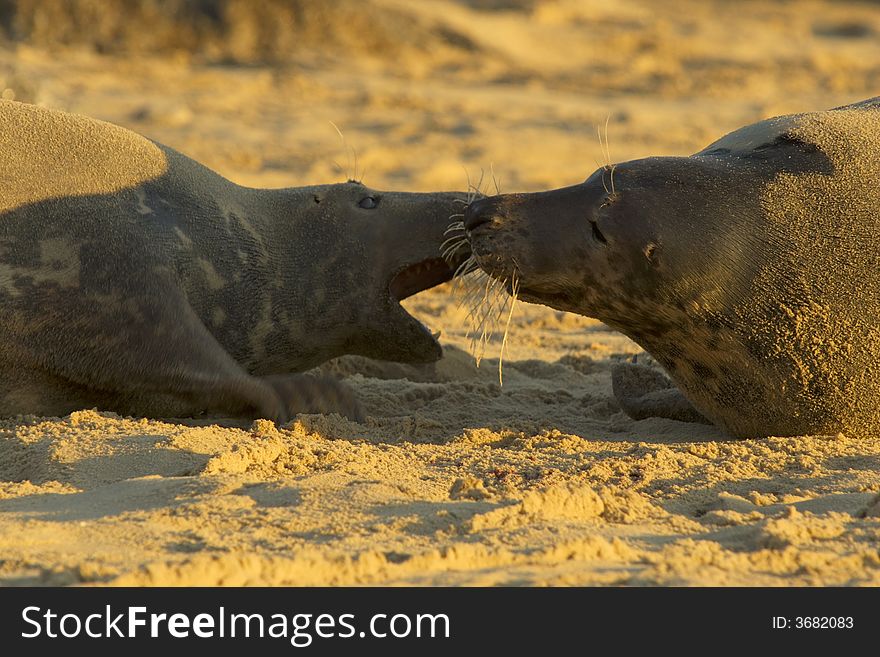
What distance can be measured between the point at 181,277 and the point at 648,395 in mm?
1939

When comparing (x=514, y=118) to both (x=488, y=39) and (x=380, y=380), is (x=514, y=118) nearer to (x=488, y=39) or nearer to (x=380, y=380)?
(x=488, y=39)

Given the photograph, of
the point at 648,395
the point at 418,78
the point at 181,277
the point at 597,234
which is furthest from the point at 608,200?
the point at 418,78

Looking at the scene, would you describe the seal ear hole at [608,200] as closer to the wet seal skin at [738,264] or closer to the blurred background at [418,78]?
the wet seal skin at [738,264]

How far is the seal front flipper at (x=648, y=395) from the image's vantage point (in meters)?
5.59

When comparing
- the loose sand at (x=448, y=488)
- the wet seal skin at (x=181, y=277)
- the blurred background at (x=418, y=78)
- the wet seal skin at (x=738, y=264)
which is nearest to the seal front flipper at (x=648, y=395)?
the loose sand at (x=448, y=488)

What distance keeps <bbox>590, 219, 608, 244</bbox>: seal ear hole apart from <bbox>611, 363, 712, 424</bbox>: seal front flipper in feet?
3.09

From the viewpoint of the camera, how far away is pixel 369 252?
19.1ft

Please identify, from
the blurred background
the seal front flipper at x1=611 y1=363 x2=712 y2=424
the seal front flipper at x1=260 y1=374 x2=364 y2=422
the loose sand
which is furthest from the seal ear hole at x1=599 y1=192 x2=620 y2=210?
the blurred background

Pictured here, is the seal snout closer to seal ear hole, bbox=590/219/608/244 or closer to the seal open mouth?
seal ear hole, bbox=590/219/608/244

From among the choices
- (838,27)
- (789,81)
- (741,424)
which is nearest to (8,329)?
(741,424)

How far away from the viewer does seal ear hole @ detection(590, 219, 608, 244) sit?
493cm

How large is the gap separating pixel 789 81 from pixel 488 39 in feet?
11.1

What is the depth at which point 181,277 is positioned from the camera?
5.41 m

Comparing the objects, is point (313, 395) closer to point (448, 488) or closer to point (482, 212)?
point (482, 212)
